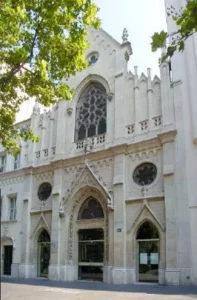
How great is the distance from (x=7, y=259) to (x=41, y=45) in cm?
1817

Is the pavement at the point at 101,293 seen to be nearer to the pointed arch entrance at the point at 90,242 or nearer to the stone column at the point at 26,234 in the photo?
the pointed arch entrance at the point at 90,242

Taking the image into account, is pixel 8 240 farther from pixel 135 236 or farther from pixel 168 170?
pixel 168 170

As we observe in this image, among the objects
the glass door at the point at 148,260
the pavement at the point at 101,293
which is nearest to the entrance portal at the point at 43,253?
the glass door at the point at 148,260

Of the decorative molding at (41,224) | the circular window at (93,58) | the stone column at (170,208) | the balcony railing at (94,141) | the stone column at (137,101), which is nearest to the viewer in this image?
the stone column at (170,208)

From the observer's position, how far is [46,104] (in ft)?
49.1

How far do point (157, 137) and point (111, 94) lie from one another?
5.45 m

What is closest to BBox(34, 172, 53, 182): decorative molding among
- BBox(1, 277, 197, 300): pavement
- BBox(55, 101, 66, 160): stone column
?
BBox(55, 101, 66, 160): stone column

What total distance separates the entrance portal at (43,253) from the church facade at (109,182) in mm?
69

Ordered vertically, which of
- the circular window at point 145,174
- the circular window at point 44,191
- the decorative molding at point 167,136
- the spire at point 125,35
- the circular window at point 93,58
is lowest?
the circular window at point 44,191

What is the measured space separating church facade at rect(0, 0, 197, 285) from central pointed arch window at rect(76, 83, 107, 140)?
0.09m

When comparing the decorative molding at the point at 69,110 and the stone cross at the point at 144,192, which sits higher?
the decorative molding at the point at 69,110

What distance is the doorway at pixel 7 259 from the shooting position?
82.1 ft

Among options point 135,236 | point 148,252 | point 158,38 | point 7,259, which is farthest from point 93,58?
point 158,38

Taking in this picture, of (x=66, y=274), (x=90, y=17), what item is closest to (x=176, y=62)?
(x=90, y=17)
